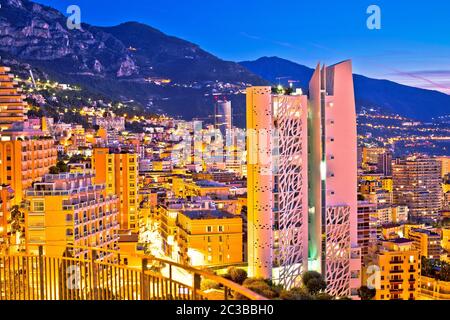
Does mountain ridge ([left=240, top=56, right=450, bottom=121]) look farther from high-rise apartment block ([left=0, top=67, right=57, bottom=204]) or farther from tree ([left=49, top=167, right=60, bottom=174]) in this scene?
tree ([left=49, top=167, right=60, bottom=174])

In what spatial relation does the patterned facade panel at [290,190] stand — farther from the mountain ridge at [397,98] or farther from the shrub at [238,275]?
the mountain ridge at [397,98]

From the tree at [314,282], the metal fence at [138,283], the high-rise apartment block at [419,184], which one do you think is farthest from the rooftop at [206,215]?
the high-rise apartment block at [419,184]

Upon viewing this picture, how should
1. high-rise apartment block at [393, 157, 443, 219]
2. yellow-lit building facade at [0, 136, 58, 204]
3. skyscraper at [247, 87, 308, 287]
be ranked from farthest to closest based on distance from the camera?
high-rise apartment block at [393, 157, 443, 219] < yellow-lit building facade at [0, 136, 58, 204] < skyscraper at [247, 87, 308, 287]

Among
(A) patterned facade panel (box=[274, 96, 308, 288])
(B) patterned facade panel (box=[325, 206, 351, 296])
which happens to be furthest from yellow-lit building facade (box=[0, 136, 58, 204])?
(B) patterned facade panel (box=[325, 206, 351, 296])

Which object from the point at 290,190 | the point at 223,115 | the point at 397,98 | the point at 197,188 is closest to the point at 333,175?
the point at 290,190

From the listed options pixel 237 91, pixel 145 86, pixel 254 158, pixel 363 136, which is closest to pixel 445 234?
pixel 363 136
